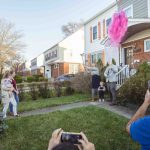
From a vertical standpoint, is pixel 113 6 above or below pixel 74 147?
above

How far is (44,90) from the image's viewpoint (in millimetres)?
14641

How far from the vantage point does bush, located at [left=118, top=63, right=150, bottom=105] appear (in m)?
8.89

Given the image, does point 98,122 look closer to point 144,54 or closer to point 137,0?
point 144,54

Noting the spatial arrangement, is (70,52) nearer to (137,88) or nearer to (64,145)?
(137,88)

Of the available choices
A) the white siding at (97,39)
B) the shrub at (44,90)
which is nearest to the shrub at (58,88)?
the shrub at (44,90)

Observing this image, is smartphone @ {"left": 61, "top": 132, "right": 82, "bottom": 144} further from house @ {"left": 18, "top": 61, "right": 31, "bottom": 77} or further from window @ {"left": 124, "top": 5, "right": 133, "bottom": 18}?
house @ {"left": 18, "top": 61, "right": 31, "bottom": 77}

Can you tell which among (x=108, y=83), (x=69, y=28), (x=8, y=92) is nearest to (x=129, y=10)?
(x=108, y=83)

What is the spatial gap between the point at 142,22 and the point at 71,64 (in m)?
27.4

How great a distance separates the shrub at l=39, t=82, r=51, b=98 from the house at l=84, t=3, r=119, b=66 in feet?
21.2

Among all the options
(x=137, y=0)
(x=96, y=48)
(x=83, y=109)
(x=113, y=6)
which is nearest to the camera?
(x=83, y=109)

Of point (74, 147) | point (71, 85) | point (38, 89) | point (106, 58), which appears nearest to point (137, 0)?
point (106, 58)

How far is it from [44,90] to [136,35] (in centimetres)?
626

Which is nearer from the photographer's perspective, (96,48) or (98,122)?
A: (98,122)

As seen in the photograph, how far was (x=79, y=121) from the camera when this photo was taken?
25.5ft
